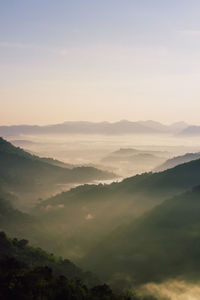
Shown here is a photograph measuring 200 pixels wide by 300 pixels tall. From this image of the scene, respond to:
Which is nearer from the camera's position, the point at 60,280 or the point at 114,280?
the point at 60,280

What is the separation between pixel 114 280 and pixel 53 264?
36.4 metres

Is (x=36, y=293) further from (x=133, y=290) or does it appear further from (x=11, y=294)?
(x=133, y=290)

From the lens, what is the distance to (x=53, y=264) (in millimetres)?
183000

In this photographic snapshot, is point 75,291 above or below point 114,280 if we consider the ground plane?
above

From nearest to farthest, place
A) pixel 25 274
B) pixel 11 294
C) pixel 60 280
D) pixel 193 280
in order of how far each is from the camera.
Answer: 1. pixel 11 294
2. pixel 25 274
3. pixel 60 280
4. pixel 193 280

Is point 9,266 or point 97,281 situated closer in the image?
point 9,266

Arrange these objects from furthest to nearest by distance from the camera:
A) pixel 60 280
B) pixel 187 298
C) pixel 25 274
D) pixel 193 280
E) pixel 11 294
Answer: pixel 193 280 < pixel 187 298 < pixel 60 280 < pixel 25 274 < pixel 11 294

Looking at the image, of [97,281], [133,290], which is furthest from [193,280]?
[97,281]

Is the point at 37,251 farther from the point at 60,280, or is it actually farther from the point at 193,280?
the point at 193,280

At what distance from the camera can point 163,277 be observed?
648 feet

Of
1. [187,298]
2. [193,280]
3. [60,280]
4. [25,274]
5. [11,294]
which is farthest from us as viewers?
[193,280]

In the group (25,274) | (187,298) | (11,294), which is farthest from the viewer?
(187,298)

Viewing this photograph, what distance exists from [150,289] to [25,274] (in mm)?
79407

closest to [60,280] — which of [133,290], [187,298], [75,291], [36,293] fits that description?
[75,291]
